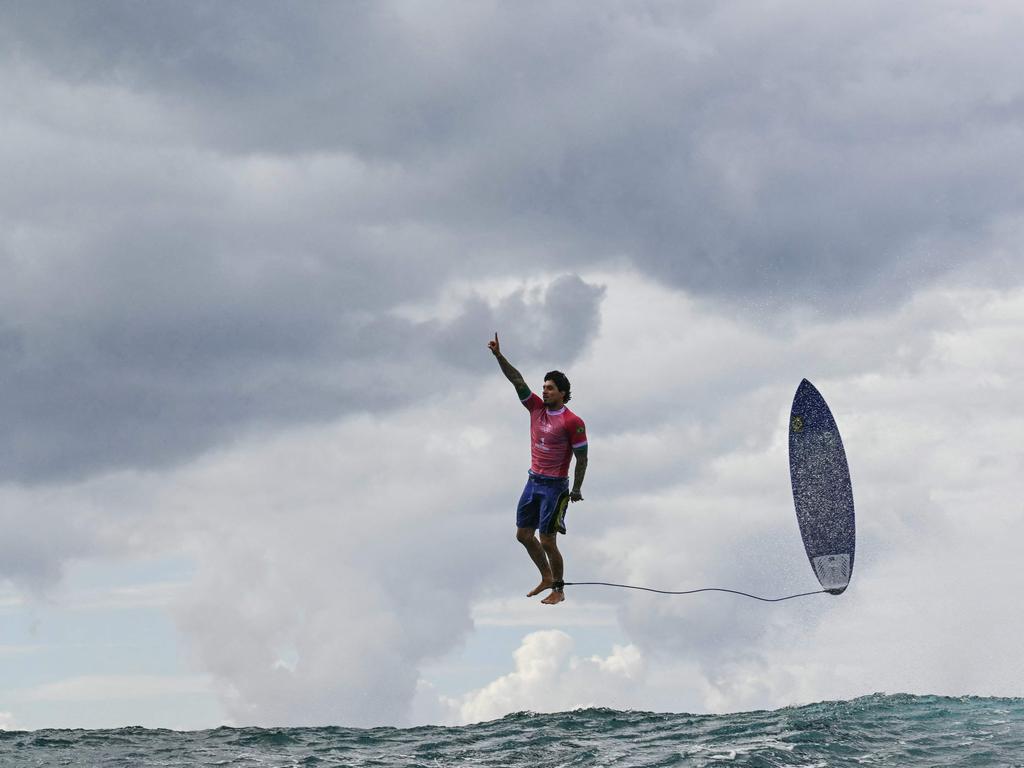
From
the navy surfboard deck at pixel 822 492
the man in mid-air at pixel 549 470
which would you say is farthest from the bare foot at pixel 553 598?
the navy surfboard deck at pixel 822 492

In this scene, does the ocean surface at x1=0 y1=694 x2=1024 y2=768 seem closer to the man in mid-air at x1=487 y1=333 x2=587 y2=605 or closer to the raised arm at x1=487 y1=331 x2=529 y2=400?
the man in mid-air at x1=487 y1=333 x2=587 y2=605

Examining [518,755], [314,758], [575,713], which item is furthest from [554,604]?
[314,758]

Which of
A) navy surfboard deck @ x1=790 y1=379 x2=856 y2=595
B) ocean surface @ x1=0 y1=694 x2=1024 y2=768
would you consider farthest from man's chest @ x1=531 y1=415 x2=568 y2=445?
navy surfboard deck @ x1=790 y1=379 x2=856 y2=595

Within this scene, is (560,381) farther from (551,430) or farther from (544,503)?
(544,503)

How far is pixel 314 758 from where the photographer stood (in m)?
16.4

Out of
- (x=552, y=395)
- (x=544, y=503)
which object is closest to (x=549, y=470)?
(x=544, y=503)

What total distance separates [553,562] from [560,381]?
10.7ft

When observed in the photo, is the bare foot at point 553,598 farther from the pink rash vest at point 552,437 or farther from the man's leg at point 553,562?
the pink rash vest at point 552,437

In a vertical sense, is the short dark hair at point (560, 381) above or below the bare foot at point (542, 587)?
above

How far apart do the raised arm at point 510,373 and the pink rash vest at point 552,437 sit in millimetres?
146

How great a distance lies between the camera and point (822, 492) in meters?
23.0

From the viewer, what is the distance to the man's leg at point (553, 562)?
1884 centimetres

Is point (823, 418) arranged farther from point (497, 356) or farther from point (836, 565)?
point (497, 356)

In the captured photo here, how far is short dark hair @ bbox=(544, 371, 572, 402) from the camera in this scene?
60.9 ft
